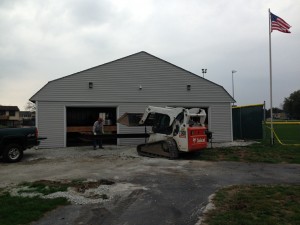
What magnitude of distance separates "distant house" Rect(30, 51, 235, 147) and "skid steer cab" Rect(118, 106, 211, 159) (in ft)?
15.0

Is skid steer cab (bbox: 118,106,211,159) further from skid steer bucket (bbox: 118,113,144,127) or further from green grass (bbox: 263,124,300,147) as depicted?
green grass (bbox: 263,124,300,147)

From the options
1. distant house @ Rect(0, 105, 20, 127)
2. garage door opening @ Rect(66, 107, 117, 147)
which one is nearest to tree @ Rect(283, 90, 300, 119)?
distant house @ Rect(0, 105, 20, 127)

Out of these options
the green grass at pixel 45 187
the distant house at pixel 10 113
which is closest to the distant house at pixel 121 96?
the green grass at pixel 45 187

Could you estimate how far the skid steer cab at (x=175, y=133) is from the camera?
14.2m

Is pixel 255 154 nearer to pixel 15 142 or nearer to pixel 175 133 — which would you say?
pixel 175 133

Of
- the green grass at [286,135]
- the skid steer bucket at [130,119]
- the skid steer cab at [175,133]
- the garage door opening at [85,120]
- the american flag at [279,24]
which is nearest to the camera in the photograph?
the skid steer cab at [175,133]

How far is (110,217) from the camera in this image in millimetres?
6172

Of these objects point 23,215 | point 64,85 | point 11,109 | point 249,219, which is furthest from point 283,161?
Result: point 11,109

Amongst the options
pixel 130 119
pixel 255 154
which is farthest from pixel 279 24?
pixel 130 119

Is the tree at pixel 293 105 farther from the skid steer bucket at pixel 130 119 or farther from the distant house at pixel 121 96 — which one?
the skid steer bucket at pixel 130 119

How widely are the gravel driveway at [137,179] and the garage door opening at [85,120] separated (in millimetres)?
3926

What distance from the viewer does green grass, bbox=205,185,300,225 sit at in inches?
227

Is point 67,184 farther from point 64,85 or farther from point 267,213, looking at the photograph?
point 64,85

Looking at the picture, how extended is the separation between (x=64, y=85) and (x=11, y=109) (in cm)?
7624
